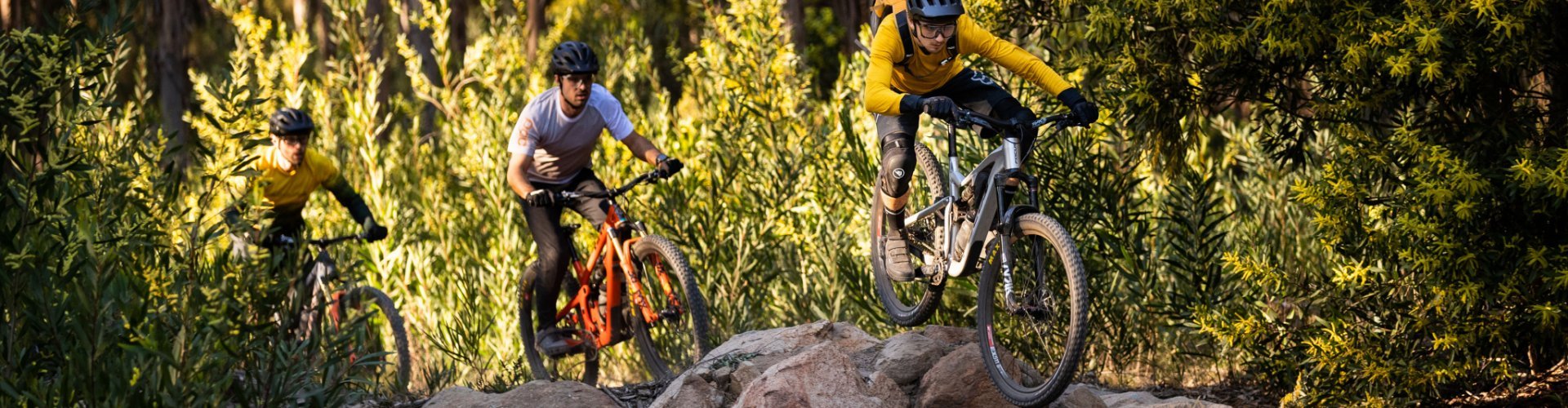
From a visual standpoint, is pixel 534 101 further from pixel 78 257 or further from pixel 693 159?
pixel 693 159

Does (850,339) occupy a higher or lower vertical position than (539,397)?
higher

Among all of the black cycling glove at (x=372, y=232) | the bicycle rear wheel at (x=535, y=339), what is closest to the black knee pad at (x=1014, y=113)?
the bicycle rear wheel at (x=535, y=339)

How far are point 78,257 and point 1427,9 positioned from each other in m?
4.79

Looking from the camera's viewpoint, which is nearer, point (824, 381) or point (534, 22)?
point (824, 381)

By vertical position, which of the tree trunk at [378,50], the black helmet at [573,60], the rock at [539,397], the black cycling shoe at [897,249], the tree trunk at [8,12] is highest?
the tree trunk at [378,50]

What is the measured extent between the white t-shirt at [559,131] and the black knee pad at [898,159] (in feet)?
5.36

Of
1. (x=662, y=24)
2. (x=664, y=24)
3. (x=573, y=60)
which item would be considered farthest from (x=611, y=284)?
(x=662, y=24)

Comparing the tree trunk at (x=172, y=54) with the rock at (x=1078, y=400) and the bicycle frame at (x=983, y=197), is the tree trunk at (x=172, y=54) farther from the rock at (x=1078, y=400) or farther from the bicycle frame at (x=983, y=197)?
→ the rock at (x=1078, y=400)

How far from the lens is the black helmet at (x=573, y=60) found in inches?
279

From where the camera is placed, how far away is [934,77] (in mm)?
6000

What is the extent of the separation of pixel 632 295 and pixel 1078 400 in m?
2.54

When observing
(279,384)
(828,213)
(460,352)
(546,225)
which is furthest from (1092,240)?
(279,384)

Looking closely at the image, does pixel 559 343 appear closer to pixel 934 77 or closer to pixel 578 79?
pixel 578 79

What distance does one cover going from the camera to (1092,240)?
754cm
